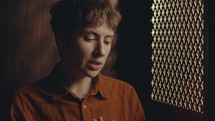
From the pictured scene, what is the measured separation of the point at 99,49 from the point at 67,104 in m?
0.34

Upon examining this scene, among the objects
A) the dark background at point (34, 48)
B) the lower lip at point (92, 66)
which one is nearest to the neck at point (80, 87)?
the lower lip at point (92, 66)

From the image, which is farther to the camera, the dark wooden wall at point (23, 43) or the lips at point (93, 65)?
the dark wooden wall at point (23, 43)

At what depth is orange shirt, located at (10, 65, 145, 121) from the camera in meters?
1.58

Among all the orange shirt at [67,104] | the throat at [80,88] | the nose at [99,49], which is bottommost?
the orange shirt at [67,104]

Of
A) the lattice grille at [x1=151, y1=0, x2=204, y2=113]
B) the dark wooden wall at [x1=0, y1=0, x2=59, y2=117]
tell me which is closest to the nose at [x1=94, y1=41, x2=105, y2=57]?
the lattice grille at [x1=151, y1=0, x2=204, y2=113]

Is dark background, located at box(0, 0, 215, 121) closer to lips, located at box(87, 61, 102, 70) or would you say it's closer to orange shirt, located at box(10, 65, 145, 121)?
orange shirt, located at box(10, 65, 145, 121)

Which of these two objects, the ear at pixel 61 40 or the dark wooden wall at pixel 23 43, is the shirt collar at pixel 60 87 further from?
the dark wooden wall at pixel 23 43

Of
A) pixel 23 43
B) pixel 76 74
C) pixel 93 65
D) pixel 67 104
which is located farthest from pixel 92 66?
pixel 23 43

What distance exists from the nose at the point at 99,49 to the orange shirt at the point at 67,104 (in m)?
0.25

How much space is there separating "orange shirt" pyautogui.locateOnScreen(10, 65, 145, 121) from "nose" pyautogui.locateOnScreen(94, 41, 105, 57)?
0.25 meters

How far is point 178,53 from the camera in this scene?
1.53 metres

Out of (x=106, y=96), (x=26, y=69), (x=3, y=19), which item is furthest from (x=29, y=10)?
(x=106, y=96)

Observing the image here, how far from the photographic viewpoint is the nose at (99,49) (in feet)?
4.95

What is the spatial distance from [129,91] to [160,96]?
0.20 m
